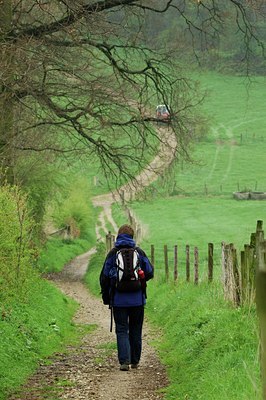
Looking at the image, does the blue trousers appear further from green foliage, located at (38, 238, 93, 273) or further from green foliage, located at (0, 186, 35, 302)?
green foliage, located at (38, 238, 93, 273)

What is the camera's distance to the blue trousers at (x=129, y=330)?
1220 centimetres

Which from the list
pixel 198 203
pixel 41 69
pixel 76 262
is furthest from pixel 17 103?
pixel 198 203

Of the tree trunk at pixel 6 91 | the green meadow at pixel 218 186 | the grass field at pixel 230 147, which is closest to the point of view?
the tree trunk at pixel 6 91

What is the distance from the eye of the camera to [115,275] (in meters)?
12.0

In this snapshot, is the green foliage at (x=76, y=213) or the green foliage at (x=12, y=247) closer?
the green foliage at (x=12, y=247)

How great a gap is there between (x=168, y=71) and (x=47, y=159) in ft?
35.8

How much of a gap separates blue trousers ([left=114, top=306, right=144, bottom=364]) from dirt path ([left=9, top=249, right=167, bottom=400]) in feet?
0.83

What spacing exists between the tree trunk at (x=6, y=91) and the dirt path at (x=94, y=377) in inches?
205

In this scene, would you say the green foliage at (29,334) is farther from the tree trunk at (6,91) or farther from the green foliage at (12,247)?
the tree trunk at (6,91)

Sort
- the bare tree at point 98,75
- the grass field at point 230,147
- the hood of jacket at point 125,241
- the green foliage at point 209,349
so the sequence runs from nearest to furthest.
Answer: the green foliage at point 209,349 < the hood of jacket at point 125,241 < the bare tree at point 98,75 < the grass field at point 230,147

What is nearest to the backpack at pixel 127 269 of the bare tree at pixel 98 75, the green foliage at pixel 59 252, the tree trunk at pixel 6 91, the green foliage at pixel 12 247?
the green foliage at pixel 12 247

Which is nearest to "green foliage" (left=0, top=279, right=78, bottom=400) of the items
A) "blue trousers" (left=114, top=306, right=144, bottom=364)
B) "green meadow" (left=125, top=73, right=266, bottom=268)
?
"blue trousers" (left=114, top=306, right=144, bottom=364)

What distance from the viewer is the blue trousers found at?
12.2 m

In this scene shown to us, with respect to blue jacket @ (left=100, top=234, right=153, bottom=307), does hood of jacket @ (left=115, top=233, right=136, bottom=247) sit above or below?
above
